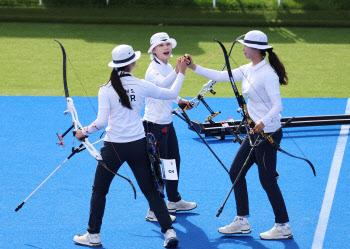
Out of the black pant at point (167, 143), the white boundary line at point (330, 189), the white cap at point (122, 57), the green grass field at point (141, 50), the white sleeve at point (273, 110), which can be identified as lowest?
the green grass field at point (141, 50)

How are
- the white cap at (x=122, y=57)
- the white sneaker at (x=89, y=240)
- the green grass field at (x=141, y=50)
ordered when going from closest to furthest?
the white cap at (x=122, y=57), the white sneaker at (x=89, y=240), the green grass field at (x=141, y=50)

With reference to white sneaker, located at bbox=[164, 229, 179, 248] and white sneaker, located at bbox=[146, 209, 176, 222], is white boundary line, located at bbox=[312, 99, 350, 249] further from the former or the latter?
white sneaker, located at bbox=[146, 209, 176, 222]

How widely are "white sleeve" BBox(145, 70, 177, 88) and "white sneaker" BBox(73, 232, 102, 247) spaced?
1818 millimetres

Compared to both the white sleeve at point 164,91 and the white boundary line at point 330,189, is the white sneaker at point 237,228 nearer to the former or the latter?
the white boundary line at point 330,189

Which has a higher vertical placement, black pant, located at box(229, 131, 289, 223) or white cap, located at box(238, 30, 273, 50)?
white cap, located at box(238, 30, 273, 50)

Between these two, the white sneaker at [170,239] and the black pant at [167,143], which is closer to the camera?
the white sneaker at [170,239]

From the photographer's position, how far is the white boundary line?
643cm

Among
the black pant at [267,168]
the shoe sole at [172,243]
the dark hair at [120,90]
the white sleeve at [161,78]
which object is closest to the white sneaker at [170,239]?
the shoe sole at [172,243]

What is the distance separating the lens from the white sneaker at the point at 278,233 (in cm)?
636

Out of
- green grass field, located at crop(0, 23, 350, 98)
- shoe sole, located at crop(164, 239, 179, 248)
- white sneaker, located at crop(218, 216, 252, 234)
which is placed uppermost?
shoe sole, located at crop(164, 239, 179, 248)

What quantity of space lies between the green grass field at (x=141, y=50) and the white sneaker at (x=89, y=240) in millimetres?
6817

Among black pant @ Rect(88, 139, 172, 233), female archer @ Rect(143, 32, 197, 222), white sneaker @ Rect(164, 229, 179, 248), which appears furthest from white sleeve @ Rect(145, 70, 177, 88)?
white sneaker @ Rect(164, 229, 179, 248)

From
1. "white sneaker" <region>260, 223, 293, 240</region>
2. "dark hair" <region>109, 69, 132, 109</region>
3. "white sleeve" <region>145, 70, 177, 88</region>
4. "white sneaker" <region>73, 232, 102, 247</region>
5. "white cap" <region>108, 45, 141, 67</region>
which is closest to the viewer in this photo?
"dark hair" <region>109, 69, 132, 109</region>

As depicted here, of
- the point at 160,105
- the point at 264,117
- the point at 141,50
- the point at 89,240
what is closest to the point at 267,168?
the point at 264,117
